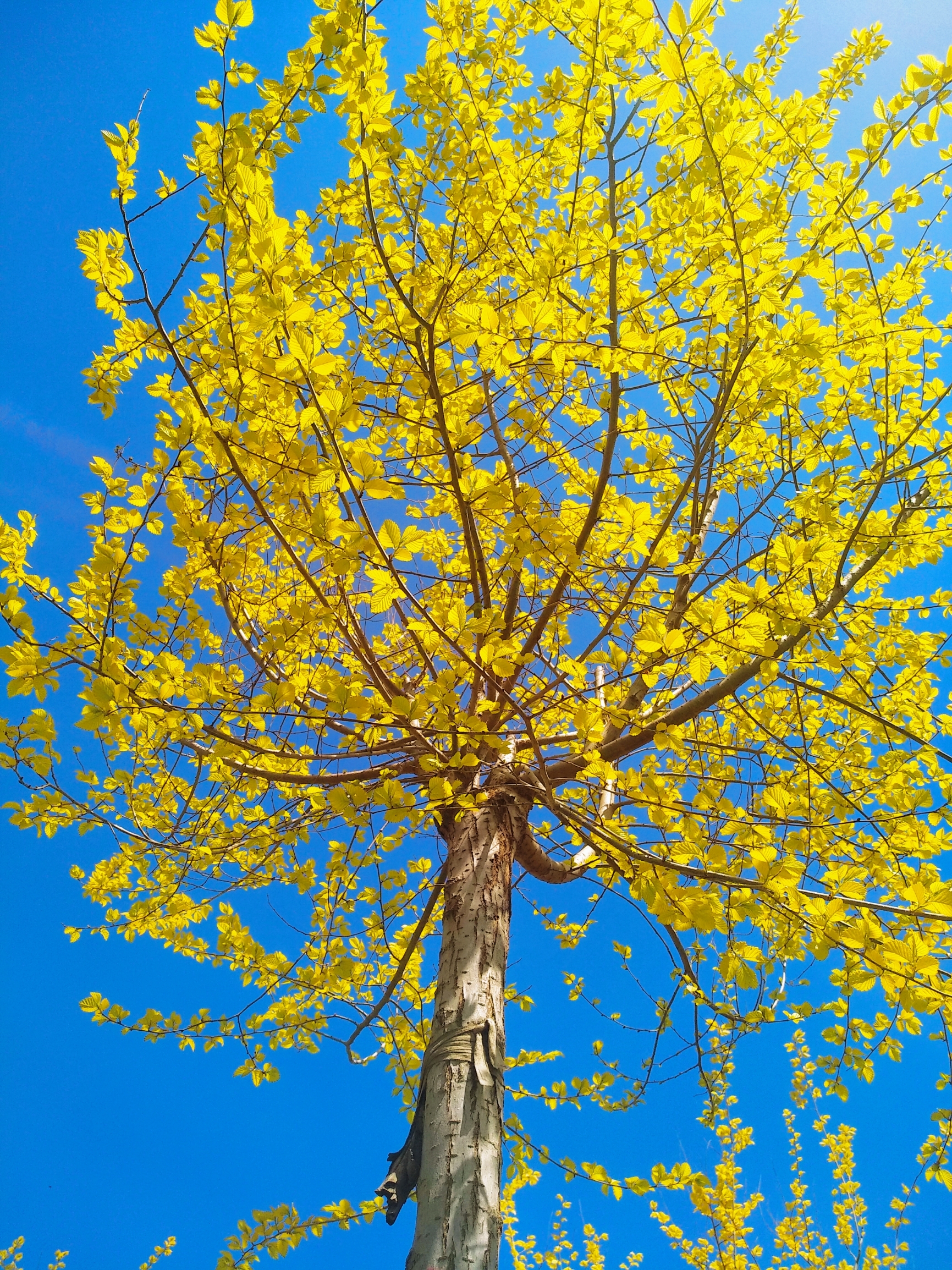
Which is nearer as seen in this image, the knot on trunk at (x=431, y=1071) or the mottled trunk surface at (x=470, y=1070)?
the mottled trunk surface at (x=470, y=1070)

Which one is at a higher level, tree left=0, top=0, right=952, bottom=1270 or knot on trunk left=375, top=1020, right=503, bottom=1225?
tree left=0, top=0, right=952, bottom=1270

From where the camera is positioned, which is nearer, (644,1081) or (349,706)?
(349,706)

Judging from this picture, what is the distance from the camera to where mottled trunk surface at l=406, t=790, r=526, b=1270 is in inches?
67.1

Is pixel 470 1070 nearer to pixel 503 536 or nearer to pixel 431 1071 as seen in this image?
pixel 431 1071

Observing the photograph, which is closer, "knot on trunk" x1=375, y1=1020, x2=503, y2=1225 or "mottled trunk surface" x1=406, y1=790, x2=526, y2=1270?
"mottled trunk surface" x1=406, y1=790, x2=526, y2=1270

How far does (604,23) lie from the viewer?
4.83 ft

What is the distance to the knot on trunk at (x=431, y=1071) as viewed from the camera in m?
1.90

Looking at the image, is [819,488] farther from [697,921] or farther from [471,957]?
[471,957]

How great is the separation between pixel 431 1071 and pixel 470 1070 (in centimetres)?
14

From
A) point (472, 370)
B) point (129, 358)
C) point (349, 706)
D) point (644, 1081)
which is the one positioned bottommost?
point (644, 1081)

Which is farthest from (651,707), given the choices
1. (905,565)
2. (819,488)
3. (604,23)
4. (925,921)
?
(604,23)

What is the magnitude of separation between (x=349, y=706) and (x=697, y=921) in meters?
0.92

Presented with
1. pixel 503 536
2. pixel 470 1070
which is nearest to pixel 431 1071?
pixel 470 1070

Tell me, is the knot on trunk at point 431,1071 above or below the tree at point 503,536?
below
